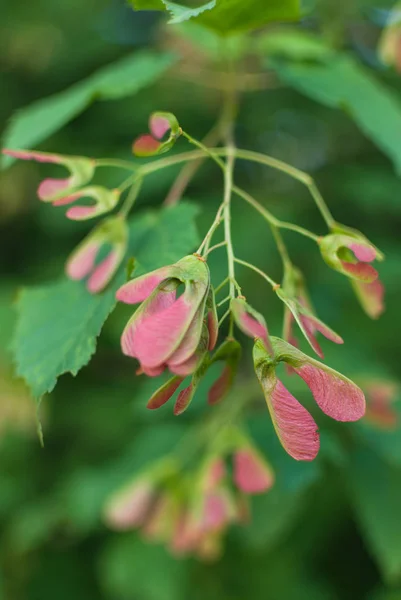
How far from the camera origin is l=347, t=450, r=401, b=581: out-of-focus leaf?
4.54ft

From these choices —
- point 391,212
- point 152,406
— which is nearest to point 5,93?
point 391,212

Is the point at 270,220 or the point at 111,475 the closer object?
Result: the point at 270,220

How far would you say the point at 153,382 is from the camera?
1.47 metres

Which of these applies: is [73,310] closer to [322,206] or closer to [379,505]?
[322,206]

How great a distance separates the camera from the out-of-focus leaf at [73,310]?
2.49 ft

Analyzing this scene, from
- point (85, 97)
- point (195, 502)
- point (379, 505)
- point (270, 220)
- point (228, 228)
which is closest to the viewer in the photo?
point (228, 228)

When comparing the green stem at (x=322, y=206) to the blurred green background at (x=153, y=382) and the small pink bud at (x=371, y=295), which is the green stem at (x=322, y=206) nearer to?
the small pink bud at (x=371, y=295)

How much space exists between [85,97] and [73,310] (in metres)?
0.38

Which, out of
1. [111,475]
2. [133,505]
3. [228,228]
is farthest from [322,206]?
[111,475]

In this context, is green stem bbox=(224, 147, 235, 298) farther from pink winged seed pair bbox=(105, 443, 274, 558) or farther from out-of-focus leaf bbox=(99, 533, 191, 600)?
out-of-focus leaf bbox=(99, 533, 191, 600)

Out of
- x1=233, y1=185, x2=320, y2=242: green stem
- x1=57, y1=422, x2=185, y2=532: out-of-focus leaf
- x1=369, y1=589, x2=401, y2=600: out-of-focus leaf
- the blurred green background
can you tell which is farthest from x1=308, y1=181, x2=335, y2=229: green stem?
x1=369, y1=589, x2=401, y2=600: out-of-focus leaf

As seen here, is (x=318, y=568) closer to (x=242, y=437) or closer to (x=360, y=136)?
(x=242, y=437)

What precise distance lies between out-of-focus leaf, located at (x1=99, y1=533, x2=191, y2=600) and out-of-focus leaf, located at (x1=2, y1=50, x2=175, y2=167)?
3.54 feet

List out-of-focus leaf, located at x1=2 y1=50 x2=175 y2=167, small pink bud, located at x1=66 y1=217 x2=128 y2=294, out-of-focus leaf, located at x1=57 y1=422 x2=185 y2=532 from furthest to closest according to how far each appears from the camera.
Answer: out-of-focus leaf, located at x1=57 y1=422 x2=185 y2=532, out-of-focus leaf, located at x1=2 y1=50 x2=175 y2=167, small pink bud, located at x1=66 y1=217 x2=128 y2=294
